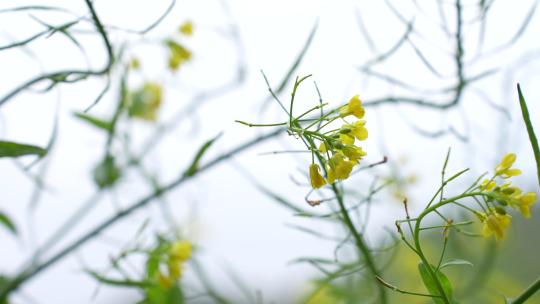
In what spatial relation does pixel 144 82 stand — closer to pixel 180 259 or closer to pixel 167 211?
pixel 167 211

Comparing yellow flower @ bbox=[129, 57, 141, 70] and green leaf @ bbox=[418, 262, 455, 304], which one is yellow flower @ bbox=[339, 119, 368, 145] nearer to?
green leaf @ bbox=[418, 262, 455, 304]

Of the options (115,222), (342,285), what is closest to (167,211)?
(115,222)

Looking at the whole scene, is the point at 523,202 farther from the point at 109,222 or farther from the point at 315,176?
the point at 109,222

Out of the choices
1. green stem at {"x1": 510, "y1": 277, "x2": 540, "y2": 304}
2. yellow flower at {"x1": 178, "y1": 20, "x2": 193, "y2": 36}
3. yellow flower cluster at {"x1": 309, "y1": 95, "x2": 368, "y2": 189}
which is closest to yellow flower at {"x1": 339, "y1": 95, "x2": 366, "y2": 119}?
yellow flower cluster at {"x1": 309, "y1": 95, "x2": 368, "y2": 189}

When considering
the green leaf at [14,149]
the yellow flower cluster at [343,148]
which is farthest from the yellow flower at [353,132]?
the green leaf at [14,149]

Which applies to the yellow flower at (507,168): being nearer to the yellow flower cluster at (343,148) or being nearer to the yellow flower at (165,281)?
the yellow flower cluster at (343,148)

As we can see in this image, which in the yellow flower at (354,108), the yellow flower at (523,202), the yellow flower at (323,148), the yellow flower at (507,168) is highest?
the yellow flower at (354,108)

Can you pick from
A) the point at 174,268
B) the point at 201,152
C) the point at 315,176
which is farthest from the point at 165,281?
the point at 315,176
